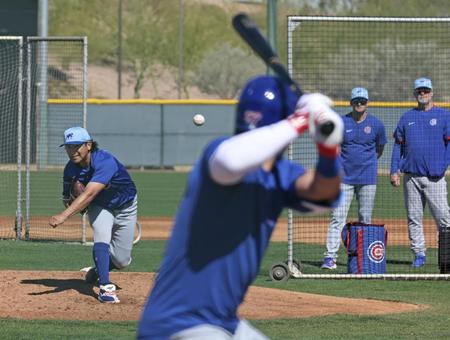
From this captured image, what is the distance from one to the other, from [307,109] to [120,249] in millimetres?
7011

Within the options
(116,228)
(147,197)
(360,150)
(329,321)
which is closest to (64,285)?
(116,228)

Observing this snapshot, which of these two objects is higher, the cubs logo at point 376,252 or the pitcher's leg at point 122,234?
the pitcher's leg at point 122,234

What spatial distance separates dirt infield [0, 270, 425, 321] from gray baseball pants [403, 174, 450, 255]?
8.79ft

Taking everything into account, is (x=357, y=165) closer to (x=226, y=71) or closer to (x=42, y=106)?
(x=42, y=106)

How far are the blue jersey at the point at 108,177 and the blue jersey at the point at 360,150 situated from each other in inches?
132

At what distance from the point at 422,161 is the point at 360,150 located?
29.6 inches

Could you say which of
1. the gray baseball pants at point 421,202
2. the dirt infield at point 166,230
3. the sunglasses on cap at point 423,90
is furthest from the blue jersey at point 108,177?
the dirt infield at point 166,230

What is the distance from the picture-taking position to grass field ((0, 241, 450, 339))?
8977 millimetres

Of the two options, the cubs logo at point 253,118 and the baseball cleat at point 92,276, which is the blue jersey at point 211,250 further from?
the baseball cleat at point 92,276

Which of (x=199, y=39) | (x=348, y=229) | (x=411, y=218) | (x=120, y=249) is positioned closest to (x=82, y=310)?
(x=120, y=249)

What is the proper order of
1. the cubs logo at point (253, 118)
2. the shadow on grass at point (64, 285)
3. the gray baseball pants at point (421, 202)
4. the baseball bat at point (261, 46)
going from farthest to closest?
the gray baseball pants at point (421, 202)
the shadow on grass at point (64, 285)
the baseball bat at point (261, 46)
the cubs logo at point (253, 118)

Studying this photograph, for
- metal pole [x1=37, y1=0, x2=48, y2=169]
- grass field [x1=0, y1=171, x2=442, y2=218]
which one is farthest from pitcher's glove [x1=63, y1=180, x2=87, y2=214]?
metal pole [x1=37, y1=0, x2=48, y2=169]

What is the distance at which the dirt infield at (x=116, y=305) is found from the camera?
10023 millimetres

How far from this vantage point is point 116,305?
10.4 metres
